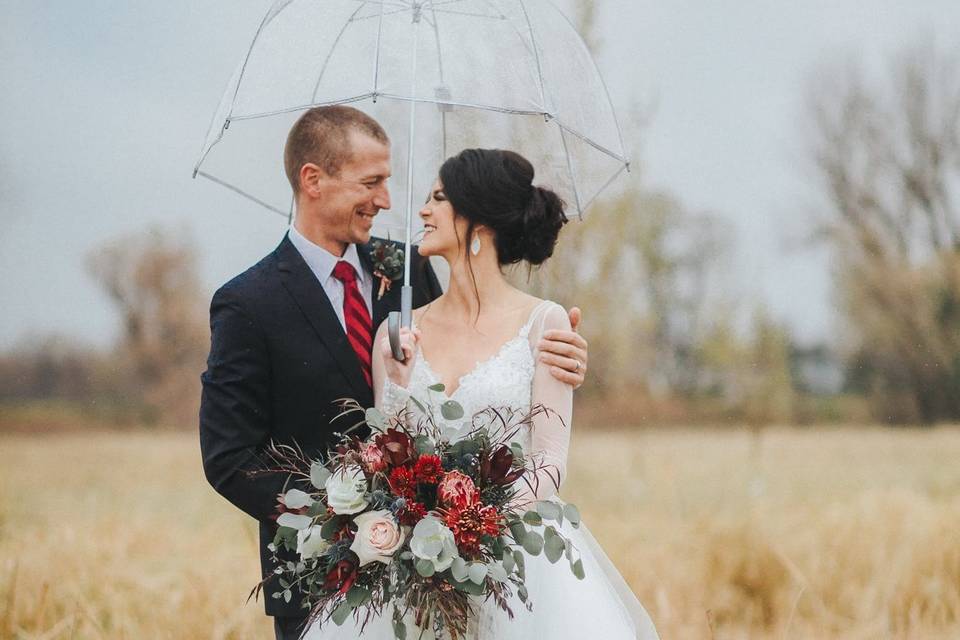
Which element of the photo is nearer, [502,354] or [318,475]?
[318,475]

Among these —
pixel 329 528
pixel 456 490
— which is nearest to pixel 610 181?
pixel 456 490

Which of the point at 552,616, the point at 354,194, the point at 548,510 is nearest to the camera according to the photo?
the point at 548,510

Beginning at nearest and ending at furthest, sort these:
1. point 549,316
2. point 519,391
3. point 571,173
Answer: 1. point 519,391
2. point 549,316
3. point 571,173

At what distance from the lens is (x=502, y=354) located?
2.69 metres

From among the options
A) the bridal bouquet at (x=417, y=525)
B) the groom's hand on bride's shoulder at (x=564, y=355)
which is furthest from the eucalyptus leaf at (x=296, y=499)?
the groom's hand on bride's shoulder at (x=564, y=355)

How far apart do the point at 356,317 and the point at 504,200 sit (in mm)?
547

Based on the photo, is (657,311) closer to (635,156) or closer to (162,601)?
(635,156)

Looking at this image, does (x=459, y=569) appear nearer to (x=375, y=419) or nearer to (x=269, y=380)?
(x=375, y=419)

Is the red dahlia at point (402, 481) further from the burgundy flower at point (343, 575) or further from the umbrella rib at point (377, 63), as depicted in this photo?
the umbrella rib at point (377, 63)

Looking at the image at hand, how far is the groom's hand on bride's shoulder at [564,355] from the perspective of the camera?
8.55ft

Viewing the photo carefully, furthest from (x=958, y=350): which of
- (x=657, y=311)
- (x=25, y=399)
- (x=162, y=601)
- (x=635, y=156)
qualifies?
(x=25, y=399)

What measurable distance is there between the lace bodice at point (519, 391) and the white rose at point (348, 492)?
51 cm

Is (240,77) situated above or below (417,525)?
above

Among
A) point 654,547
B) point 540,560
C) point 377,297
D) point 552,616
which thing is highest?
point 377,297
